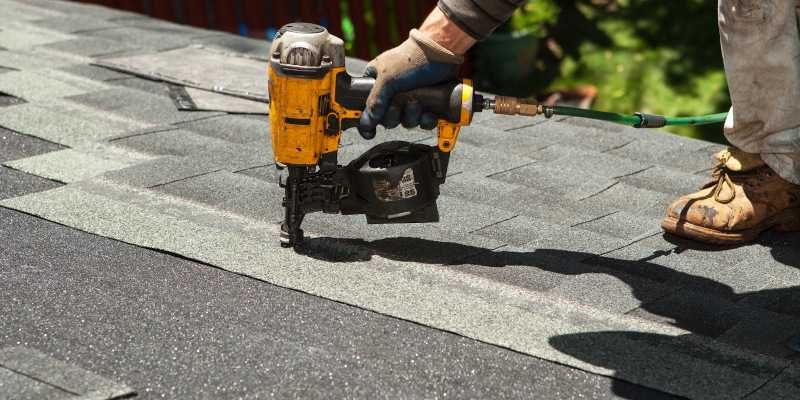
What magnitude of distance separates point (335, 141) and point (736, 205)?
4.30 ft

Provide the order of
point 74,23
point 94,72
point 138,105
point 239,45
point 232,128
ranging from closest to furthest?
point 232,128, point 138,105, point 94,72, point 239,45, point 74,23

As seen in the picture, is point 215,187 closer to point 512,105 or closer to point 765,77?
point 512,105

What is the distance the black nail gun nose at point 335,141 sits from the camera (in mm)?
2132

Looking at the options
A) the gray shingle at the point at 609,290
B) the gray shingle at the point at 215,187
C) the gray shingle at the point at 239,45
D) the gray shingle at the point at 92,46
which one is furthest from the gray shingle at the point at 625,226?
the gray shingle at the point at 92,46

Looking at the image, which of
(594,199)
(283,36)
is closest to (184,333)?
(283,36)

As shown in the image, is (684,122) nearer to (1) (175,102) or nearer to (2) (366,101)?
(2) (366,101)

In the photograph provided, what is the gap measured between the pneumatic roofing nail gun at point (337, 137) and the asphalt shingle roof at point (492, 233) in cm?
12

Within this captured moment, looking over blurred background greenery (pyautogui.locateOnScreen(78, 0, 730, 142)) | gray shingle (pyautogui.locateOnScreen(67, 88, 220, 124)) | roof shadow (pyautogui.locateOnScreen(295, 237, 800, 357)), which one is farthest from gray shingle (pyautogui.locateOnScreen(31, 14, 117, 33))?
roof shadow (pyautogui.locateOnScreen(295, 237, 800, 357))

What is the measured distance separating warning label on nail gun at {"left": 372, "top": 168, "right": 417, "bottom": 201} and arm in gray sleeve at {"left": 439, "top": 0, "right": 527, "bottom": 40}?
44 centimetres

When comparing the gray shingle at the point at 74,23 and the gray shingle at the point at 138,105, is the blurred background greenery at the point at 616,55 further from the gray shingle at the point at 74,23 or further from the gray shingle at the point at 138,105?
the gray shingle at the point at 138,105

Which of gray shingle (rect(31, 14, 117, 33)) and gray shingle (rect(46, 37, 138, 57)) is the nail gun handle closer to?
gray shingle (rect(46, 37, 138, 57))

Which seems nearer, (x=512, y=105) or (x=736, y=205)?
(x=512, y=105)

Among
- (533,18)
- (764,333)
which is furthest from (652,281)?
(533,18)

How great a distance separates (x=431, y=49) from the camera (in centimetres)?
214
